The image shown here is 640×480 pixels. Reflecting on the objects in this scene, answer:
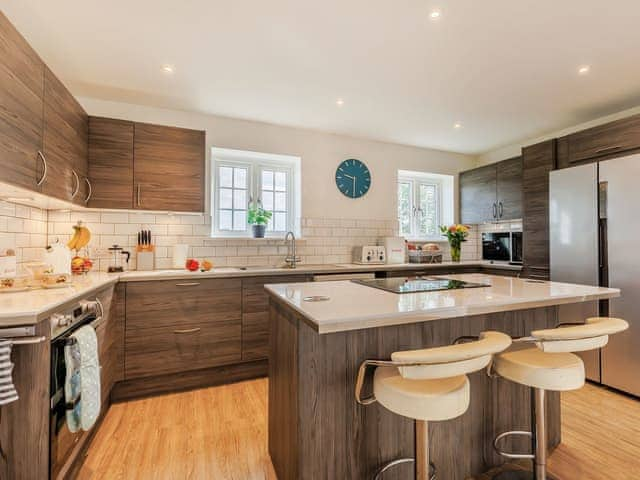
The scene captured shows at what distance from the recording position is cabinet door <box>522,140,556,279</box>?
3.14m

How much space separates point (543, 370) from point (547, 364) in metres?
0.06

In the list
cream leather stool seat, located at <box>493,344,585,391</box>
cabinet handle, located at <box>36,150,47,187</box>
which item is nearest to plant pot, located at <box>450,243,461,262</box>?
cream leather stool seat, located at <box>493,344,585,391</box>

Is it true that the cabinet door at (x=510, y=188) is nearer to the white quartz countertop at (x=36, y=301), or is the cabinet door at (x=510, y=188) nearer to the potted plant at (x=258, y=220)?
the potted plant at (x=258, y=220)

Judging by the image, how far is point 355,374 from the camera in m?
1.30

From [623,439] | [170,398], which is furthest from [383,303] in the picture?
[170,398]

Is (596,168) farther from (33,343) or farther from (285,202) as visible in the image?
(33,343)

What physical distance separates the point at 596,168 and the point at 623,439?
1990mm

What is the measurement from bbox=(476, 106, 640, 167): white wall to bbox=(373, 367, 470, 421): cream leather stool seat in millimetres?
3520

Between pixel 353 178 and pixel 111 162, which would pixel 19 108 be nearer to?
pixel 111 162

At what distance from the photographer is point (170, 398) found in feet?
8.03

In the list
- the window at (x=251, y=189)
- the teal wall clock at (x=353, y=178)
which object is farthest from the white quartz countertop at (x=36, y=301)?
the teal wall clock at (x=353, y=178)

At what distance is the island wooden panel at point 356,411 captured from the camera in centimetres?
124

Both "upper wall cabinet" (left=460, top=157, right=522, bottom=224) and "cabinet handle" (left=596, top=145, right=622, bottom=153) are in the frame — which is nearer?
"cabinet handle" (left=596, top=145, right=622, bottom=153)

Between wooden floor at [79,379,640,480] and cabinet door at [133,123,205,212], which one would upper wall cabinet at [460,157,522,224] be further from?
cabinet door at [133,123,205,212]
